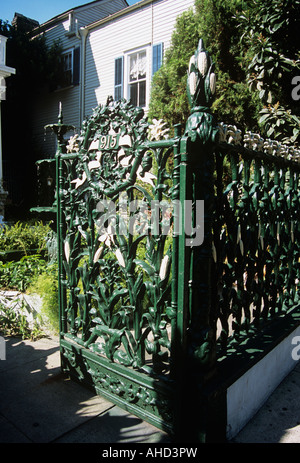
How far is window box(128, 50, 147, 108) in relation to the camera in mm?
12430

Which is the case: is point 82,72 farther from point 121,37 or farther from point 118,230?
point 118,230

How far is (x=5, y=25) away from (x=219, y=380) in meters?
17.9

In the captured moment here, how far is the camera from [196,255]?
187cm

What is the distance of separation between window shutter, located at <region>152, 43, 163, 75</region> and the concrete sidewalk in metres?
11.2

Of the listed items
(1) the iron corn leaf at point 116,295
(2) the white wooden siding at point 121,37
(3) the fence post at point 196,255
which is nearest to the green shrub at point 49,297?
(1) the iron corn leaf at point 116,295

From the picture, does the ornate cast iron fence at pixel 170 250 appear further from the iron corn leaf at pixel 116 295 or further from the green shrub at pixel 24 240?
the green shrub at pixel 24 240

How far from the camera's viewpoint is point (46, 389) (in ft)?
8.41

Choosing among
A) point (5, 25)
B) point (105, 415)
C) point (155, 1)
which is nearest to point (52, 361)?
point (105, 415)

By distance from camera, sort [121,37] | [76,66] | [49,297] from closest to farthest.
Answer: [49,297] → [121,37] → [76,66]

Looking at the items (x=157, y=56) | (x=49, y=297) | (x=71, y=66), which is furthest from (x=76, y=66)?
(x=49, y=297)

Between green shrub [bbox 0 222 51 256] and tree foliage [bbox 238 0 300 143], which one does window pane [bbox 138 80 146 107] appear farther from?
green shrub [bbox 0 222 51 256]

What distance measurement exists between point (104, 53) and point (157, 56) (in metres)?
3.02

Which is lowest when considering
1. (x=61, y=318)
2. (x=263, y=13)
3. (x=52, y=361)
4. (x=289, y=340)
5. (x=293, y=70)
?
(x=52, y=361)
